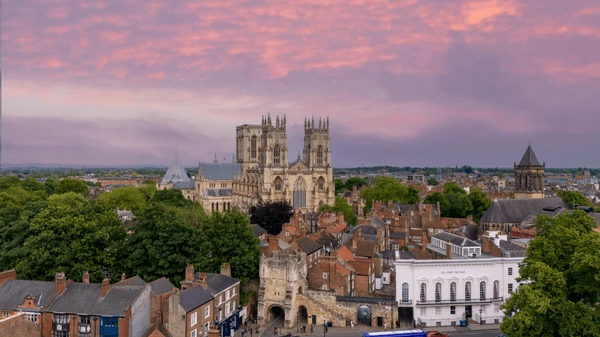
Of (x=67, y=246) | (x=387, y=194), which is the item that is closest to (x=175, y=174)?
(x=387, y=194)

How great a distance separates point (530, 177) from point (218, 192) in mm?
61939

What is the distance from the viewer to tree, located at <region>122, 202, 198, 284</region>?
40.2m

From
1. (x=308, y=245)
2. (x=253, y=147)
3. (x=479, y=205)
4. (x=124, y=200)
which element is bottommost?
(x=308, y=245)

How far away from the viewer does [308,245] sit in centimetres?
4866

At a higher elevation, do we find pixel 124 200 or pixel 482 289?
pixel 124 200

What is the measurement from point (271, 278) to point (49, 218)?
18.8 m

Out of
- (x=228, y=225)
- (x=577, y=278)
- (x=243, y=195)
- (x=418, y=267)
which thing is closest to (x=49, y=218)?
(x=228, y=225)

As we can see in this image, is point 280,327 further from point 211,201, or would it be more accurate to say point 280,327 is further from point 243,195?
point 211,201

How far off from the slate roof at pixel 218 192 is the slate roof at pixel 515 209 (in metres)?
58.8

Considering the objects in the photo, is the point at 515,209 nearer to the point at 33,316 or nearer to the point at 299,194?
the point at 299,194

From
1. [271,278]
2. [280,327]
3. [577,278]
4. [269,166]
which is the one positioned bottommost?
[280,327]

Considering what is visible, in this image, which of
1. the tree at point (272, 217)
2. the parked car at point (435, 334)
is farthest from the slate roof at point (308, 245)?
the tree at point (272, 217)

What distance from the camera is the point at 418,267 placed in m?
40.0

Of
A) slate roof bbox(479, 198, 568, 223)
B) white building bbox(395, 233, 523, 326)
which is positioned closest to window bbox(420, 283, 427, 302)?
white building bbox(395, 233, 523, 326)
